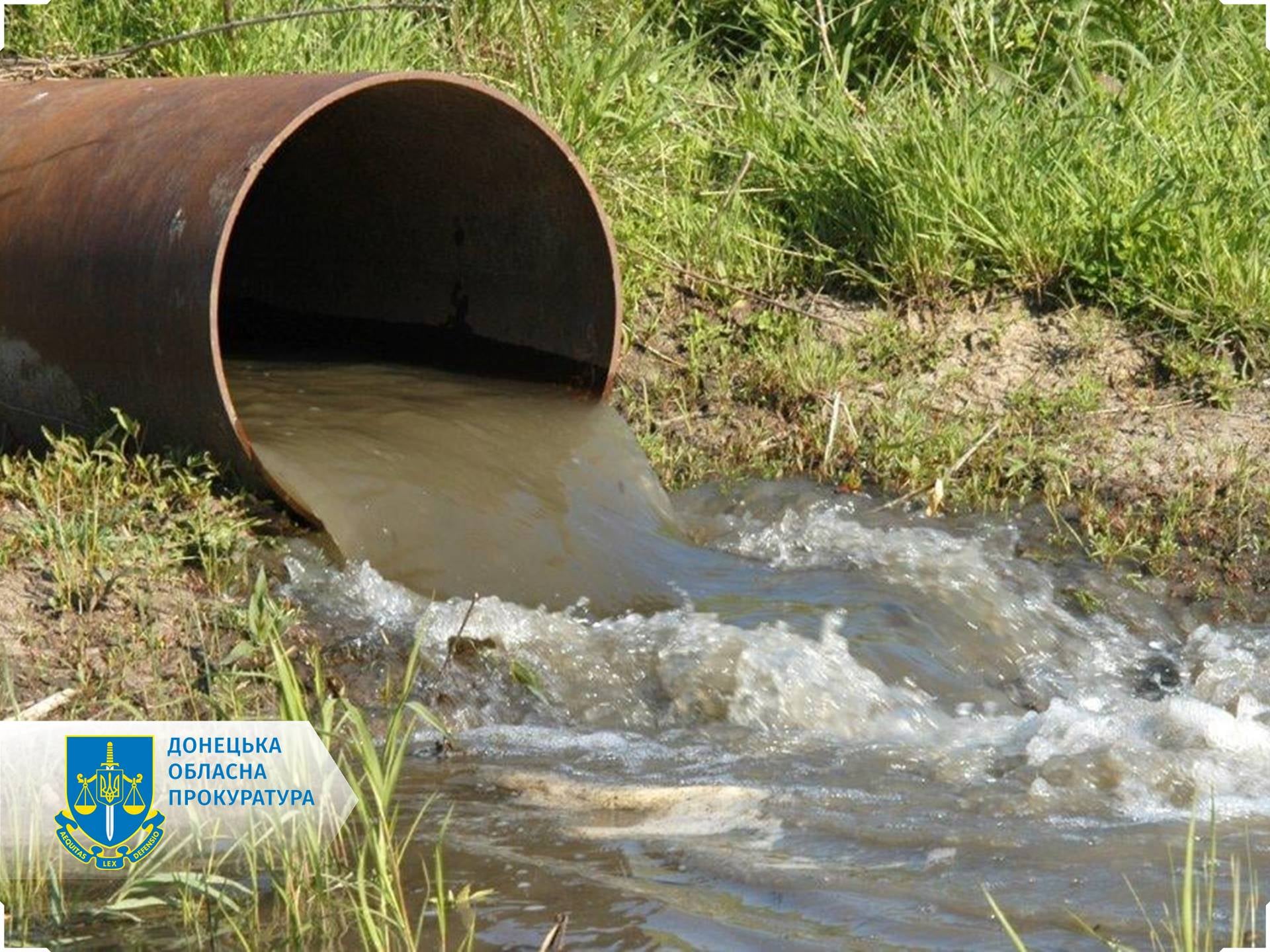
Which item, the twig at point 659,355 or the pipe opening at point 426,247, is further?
the twig at point 659,355

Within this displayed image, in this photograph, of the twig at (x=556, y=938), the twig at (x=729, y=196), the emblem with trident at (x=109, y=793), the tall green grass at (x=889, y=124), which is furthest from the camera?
the twig at (x=729, y=196)

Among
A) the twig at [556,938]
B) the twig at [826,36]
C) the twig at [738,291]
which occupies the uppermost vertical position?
the twig at [826,36]

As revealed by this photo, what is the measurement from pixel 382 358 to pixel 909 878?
3.33 metres

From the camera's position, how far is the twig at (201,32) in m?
6.19

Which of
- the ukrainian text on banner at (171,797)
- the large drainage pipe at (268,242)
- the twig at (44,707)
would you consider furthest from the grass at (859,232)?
the ukrainian text on banner at (171,797)

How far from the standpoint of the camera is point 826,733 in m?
4.14

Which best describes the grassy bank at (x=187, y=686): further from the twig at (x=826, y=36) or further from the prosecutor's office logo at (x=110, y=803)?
the twig at (x=826, y=36)

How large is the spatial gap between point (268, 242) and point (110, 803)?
12.9ft

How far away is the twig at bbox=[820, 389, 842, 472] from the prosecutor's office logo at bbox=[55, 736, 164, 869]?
3.11m

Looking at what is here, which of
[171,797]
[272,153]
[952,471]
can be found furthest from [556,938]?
[952,471]

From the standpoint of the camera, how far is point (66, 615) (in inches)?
166

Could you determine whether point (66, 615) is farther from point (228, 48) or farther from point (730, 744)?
point (228, 48)

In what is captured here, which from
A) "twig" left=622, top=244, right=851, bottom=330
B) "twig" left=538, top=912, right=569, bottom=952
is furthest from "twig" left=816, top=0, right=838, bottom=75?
"twig" left=538, top=912, right=569, bottom=952

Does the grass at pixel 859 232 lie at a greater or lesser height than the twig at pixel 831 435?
greater
